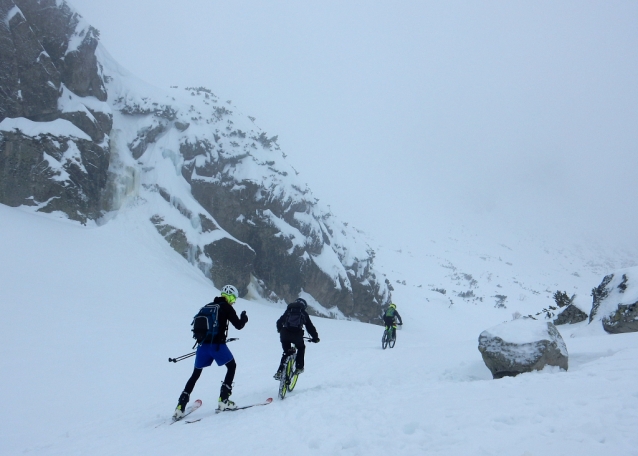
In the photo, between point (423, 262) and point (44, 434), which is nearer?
point (44, 434)

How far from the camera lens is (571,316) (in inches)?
607

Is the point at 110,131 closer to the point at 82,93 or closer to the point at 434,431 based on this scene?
the point at 82,93

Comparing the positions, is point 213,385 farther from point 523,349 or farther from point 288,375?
point 523,349

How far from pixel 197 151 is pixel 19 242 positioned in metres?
14.8

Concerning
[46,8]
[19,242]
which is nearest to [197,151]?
[46,8]

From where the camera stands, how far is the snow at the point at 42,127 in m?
19.7

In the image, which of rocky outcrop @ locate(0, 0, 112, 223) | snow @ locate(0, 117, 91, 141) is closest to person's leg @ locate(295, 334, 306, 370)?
rocky outcrop @ locate(0, 0, 112, 223)

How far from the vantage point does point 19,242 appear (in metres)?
15.1

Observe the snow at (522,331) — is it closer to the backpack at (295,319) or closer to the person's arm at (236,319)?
the backpack at (295,319)

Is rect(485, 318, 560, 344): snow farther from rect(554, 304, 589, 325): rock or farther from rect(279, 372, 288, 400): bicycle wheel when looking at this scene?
rect(554, 304, 589, 325): rock

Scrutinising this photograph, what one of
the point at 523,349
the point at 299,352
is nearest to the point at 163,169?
the point at 299,352

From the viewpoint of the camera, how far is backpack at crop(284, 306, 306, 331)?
8.21 m

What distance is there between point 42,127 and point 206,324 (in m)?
21.4

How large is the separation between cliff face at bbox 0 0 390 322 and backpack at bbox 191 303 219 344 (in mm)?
18688
